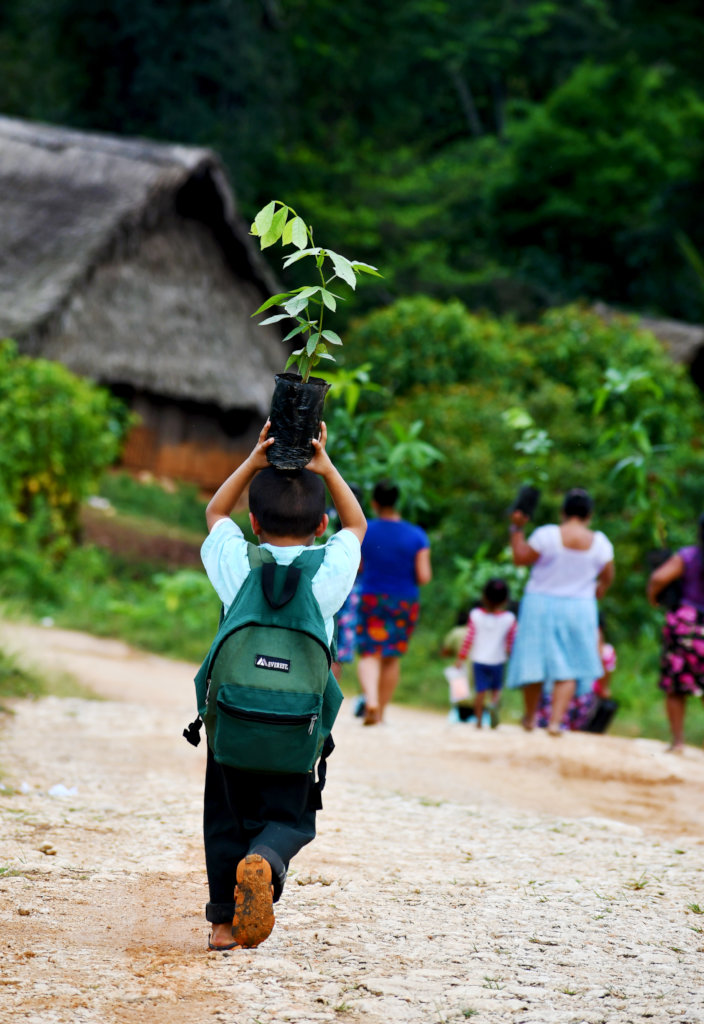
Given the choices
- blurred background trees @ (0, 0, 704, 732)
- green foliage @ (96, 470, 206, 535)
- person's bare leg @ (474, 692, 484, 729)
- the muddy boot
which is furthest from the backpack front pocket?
green foliage @ (96, 470, 206, 535)

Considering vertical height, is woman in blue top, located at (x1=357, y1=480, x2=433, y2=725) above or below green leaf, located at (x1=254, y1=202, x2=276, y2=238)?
below

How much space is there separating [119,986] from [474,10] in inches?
1229

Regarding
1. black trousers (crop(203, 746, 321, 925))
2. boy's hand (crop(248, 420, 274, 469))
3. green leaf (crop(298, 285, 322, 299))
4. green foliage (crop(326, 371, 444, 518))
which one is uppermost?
green foliage (crop(326, 371, 444, 518))

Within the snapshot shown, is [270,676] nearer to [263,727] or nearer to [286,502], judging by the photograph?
[263,727]

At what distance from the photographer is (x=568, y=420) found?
12.8 meters

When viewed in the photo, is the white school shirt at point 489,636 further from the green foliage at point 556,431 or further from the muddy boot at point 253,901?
the muddy boot at point 253,901

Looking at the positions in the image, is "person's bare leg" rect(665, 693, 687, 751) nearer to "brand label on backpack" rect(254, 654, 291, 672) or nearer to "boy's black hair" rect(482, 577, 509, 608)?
"boy's black hair" rect(482, 577, 509, 608)

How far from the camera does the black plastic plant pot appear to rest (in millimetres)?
3123

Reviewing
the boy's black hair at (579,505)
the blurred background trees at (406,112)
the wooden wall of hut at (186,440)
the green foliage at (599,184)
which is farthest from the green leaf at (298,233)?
the green foliage at (599,184)

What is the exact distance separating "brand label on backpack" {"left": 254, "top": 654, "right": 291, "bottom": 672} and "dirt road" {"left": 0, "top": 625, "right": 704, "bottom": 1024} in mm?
769

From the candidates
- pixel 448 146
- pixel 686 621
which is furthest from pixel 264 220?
pixel 448 146

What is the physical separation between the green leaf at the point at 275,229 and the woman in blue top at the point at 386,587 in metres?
4.09

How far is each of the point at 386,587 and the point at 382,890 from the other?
362cm

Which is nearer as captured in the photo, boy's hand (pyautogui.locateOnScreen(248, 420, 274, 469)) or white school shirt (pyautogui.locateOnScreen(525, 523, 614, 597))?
boy's hand (pyautogui.locateOnScreen(248, 420, 274, 469))
